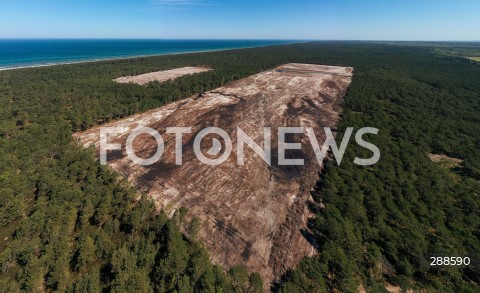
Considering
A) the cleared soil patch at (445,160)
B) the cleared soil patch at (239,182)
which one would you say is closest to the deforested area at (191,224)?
the cleared soil patch at (445,160)

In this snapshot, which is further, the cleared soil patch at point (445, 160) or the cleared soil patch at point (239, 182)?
the cleared soil patch at point (445, 160)

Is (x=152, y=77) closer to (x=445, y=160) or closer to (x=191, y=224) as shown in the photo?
(x=191, y=224)

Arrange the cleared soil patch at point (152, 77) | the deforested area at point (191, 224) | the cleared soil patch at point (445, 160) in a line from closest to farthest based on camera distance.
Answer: the deforested area at point (191, 224)
the cleared soil patch at point (445, 160)
the cleared soil patch at point (152, 77)

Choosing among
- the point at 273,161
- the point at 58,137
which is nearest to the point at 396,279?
the point at 273,161

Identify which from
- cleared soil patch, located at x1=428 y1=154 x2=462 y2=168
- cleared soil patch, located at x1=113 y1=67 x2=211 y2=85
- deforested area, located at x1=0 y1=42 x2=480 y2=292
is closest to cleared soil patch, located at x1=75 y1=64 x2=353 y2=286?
deforested area, located at x1=0 y1=42 x2=480 y2=292

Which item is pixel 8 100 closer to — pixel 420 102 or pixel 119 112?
pixel 119 112

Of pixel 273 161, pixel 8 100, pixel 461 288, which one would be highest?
pixel 8 100

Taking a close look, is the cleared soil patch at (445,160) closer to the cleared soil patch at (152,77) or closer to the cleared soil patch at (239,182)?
the cleared soil patch at (239,182)

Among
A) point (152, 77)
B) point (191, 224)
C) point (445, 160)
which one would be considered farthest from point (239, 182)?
point (152, 77)
